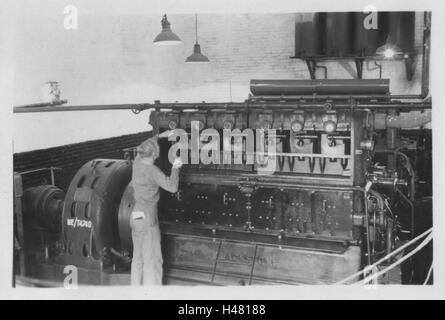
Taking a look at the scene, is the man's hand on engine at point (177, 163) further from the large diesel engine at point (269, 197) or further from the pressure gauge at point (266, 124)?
the pressure gauge at point (266, 124)

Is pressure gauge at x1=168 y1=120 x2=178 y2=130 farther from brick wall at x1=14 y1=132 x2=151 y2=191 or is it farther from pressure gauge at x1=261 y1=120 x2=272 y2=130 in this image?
brick wall at x1=14 y1=132 x2=151 y2=191

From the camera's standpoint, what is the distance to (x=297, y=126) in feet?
12.4

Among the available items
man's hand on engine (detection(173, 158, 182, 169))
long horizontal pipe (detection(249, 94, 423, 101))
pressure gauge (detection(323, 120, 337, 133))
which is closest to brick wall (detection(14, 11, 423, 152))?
man's hand on engine (detection(173, 158, 182, 169))

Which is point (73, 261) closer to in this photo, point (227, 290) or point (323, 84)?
point (227, 290)

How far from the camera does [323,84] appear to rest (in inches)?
154

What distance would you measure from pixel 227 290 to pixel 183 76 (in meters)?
4.83

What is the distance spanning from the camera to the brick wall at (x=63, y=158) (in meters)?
4.51

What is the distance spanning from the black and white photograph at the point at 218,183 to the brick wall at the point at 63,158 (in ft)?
0.07

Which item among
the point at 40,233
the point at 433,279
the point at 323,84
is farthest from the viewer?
the point at 40,233

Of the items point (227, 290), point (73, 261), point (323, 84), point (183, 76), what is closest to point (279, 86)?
point (323, 84)

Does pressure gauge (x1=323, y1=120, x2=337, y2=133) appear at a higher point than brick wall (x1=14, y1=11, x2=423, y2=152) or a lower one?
lower

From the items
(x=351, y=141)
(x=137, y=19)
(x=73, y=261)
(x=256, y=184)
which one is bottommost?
(x=73, y=261)

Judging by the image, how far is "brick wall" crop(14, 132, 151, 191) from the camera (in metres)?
4.51

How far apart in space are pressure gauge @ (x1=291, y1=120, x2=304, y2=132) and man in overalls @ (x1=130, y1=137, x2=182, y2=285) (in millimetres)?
961
